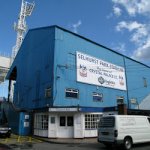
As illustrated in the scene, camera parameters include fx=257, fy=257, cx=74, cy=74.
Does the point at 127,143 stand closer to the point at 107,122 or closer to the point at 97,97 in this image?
the point at 107,122

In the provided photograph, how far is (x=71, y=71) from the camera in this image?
2822 centimetres

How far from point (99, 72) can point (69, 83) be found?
5.71m

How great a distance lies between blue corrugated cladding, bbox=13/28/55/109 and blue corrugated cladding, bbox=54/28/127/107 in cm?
75

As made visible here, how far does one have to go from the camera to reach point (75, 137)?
2439 cm

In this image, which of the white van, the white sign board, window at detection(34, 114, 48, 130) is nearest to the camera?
the white van

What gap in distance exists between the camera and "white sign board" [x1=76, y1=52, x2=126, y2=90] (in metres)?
29.6

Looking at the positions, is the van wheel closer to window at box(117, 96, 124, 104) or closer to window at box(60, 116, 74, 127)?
window at box(60, 116, 74, 127)

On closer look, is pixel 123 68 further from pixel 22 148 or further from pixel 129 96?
pixel 22 148

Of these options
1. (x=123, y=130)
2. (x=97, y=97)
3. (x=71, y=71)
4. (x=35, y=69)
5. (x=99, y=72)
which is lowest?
(x=123, y=130)

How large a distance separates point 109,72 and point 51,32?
952 centimetres

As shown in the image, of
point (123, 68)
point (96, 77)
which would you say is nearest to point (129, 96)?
point (123, 68)

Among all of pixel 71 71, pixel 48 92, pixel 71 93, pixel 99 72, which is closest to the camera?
pixel 48 92

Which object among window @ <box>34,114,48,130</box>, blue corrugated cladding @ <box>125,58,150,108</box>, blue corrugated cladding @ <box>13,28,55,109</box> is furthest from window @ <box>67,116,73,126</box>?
blue corrugated cladding @ <box>125,58,150,108</box>

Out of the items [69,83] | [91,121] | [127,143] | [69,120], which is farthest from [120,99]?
[127,143]
